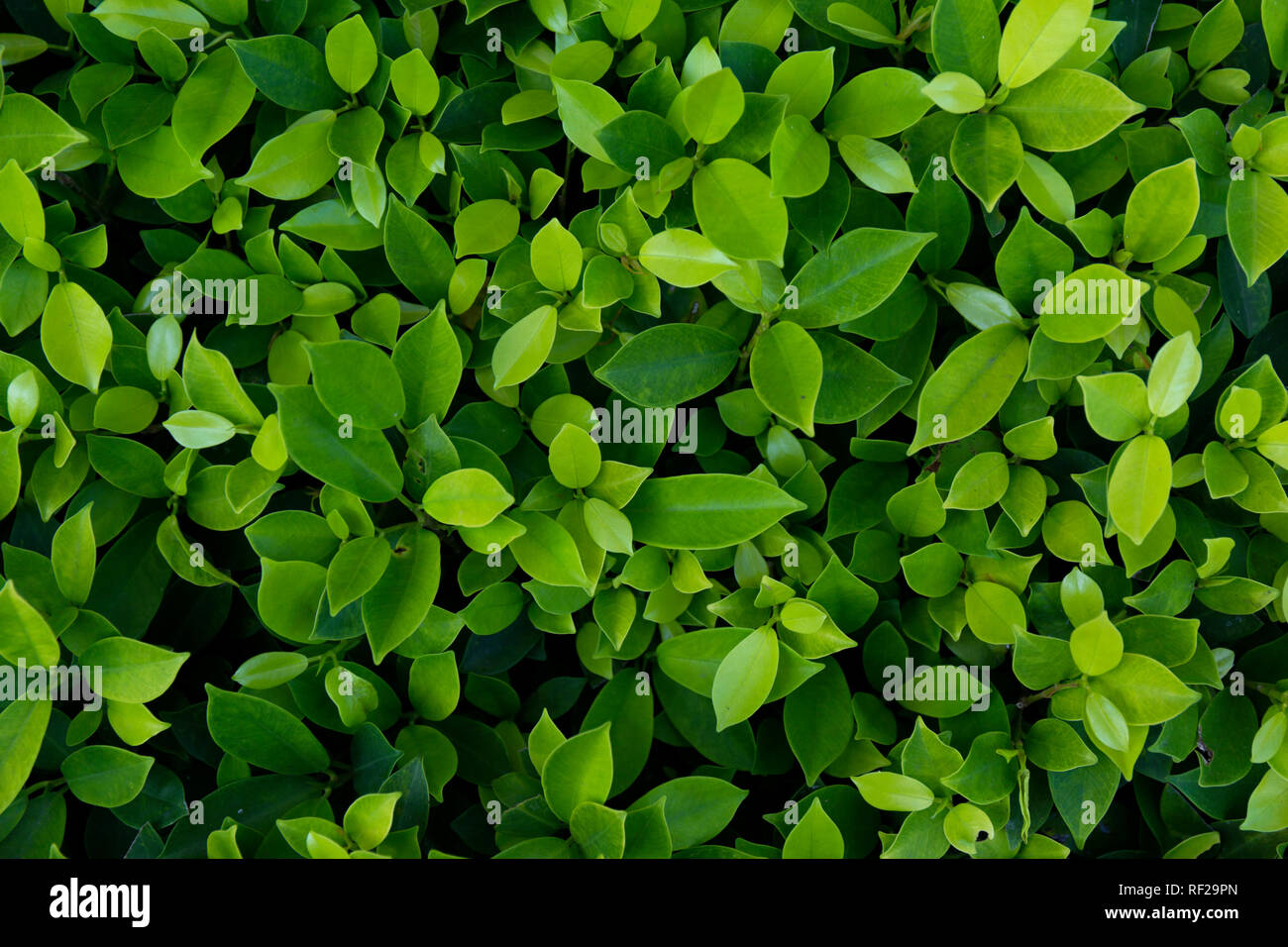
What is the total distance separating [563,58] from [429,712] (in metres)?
0.69

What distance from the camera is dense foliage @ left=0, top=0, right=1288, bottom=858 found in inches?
35.4

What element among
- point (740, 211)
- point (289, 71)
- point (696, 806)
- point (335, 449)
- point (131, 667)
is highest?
point (289, 71)

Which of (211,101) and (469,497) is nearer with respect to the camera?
(469,497)

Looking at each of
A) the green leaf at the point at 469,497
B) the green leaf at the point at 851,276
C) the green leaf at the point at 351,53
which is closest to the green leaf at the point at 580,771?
the green leaf at the point at 469,497

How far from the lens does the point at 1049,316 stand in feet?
2.94

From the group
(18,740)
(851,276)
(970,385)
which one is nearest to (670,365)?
(851,276)

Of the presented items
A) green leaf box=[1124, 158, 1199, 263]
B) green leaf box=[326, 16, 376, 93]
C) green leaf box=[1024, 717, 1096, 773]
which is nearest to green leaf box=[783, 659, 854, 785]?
green leaf box=[1024, 717, 1096, 773]

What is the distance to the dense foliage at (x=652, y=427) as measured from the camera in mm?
900

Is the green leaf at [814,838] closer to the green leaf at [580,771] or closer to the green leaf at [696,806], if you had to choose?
the green leaf at [696,806]

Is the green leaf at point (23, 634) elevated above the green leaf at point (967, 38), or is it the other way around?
the green leaf at point (967, 38)

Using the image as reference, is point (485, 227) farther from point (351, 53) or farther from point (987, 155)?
point (987, 155)

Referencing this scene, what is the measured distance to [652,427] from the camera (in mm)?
963

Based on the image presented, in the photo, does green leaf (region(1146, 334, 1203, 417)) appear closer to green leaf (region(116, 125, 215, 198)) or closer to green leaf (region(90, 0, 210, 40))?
green leaf (region(116, 125, 215, 198))

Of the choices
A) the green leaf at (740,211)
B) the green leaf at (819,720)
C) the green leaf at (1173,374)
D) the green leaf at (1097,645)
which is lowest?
the green leaf at (819,720)
